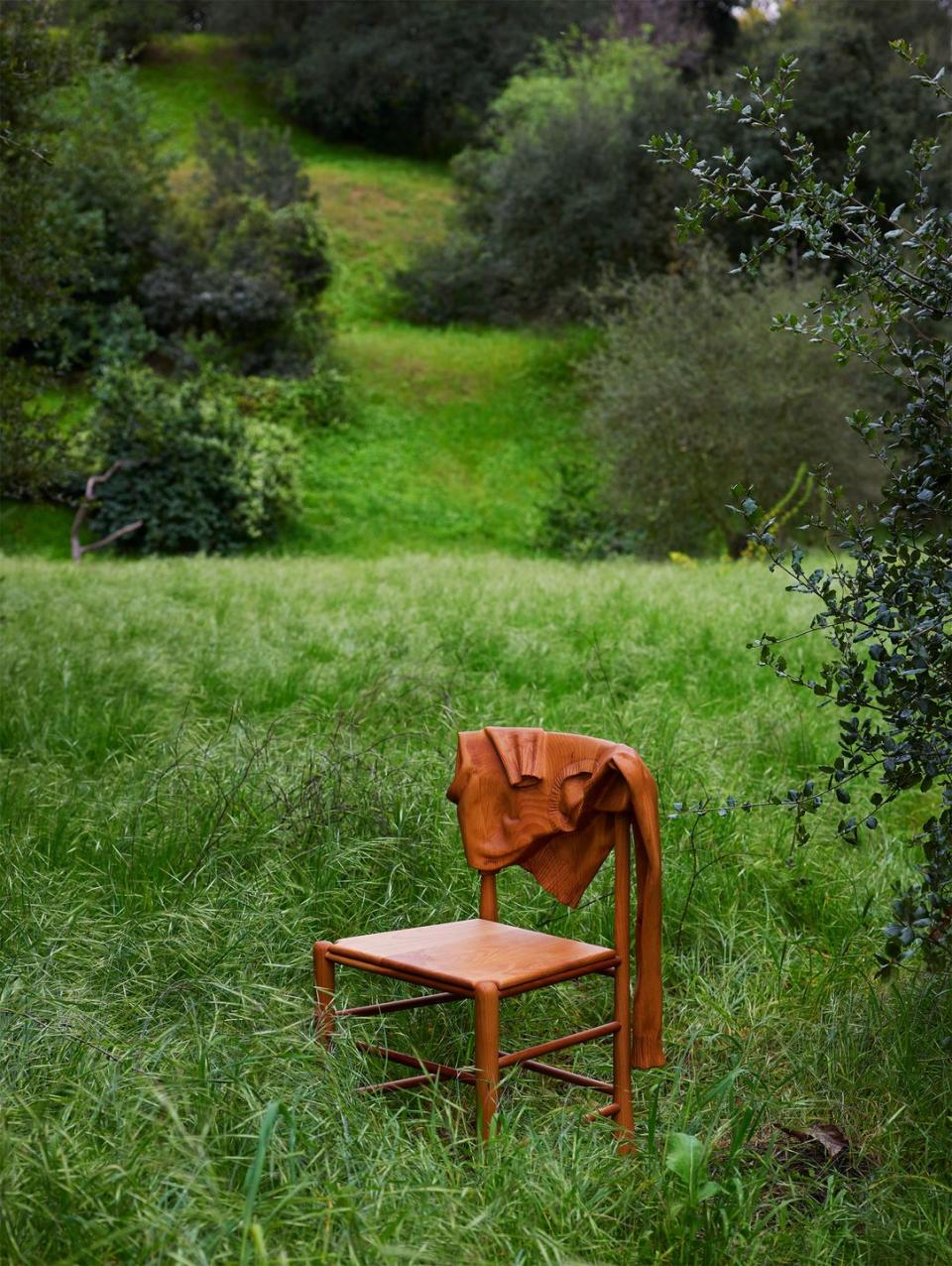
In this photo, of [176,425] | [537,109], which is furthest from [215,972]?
[537,109]

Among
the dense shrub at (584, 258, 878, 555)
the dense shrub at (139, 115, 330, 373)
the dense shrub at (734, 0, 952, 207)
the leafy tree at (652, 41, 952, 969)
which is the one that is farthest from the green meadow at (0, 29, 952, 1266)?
the dense shrub at (734, 0, 952, 207)

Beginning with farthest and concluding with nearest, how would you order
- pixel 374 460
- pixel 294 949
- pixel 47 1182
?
pixel 374 460 < pixel 294 949 < pixel 47 1182

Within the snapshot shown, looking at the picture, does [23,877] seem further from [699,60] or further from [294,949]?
[699,60]

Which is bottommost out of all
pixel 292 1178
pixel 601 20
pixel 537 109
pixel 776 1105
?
pixel 776 1105

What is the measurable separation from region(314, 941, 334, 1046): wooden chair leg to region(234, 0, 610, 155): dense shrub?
108 feet

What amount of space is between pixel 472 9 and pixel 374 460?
19.2m

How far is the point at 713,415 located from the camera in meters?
14.7

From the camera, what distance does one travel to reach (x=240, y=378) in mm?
19828

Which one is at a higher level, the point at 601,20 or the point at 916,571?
the point at 601,20

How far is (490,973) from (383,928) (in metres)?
1.29

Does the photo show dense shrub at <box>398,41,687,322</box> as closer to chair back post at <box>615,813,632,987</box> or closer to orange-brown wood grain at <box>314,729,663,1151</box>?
orange-brown wood grain at <box>314,729,663,1151</box>

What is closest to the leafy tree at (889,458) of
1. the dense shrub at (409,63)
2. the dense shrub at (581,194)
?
the dense shrub at (581,194)

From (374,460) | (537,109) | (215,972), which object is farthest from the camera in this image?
(537,109)

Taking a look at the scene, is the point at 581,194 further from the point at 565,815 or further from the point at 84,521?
the point at 565,815
